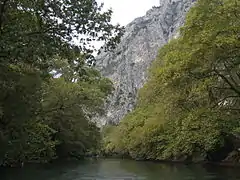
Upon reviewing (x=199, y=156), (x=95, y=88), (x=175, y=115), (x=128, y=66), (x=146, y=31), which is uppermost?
(x=146, y=31)

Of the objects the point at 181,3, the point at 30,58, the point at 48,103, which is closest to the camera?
the point at 30,58

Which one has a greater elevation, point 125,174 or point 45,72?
point 45,72

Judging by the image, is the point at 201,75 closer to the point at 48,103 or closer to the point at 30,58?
the point at 30,58

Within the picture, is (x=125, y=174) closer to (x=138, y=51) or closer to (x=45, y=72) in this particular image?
(x=45, y=72)

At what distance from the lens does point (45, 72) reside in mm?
15273

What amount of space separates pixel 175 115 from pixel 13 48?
61.3 ft

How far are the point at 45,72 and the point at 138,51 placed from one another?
169344 millimetres

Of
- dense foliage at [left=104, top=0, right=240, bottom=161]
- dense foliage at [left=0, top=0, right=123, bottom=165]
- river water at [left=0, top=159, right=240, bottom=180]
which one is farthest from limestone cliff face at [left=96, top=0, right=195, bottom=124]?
dense foliage at [left=104, top=0, right=240, bottom=161]

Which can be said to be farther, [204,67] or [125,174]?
[125,174]

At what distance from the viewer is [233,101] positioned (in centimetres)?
2958

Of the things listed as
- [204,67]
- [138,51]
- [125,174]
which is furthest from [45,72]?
[138,51]

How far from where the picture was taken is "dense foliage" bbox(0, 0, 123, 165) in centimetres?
1075

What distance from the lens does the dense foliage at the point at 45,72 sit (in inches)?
423

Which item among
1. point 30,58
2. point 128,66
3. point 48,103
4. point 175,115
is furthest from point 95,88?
point 128,66
